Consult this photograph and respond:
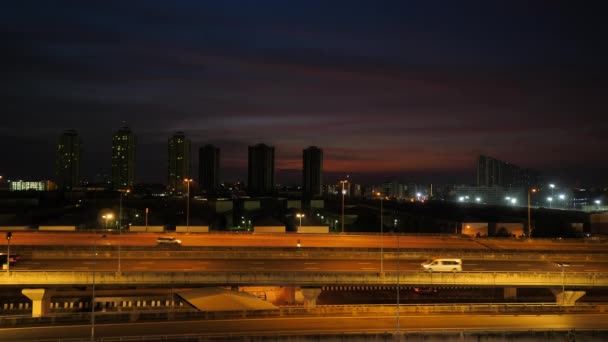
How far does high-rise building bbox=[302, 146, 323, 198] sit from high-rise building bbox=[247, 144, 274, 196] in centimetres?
1210

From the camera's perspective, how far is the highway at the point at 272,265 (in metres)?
25.7

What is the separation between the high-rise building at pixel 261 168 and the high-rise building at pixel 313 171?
39.7ft

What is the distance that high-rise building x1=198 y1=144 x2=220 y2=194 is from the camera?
6924 inches

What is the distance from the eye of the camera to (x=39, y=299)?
22.2m

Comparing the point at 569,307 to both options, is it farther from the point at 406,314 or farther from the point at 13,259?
the point at 13,259

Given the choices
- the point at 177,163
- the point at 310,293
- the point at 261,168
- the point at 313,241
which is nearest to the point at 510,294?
the point at 310,293

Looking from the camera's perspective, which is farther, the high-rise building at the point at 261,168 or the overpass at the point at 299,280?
the high-rise building at the point at 261,168

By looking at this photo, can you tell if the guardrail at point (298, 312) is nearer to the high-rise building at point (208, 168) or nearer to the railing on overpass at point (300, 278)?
the railing on overpass at point (300, 278)

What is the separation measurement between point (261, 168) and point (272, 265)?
142 metres

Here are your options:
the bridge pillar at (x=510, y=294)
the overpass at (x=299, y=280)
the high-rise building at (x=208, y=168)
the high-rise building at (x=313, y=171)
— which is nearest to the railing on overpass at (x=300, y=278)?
the overpass at (x=299, y=280)

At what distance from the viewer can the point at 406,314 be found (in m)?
20.0

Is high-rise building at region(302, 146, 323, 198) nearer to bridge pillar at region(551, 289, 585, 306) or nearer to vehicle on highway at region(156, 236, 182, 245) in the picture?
vehicle on highway at region(156, 236, 182, 245)

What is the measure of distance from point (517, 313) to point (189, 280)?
14049 mm

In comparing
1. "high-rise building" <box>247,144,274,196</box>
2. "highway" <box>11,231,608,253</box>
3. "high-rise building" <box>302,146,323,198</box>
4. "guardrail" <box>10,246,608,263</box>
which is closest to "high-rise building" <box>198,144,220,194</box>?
"high-rise building" <box>247,144,274,196</box>
